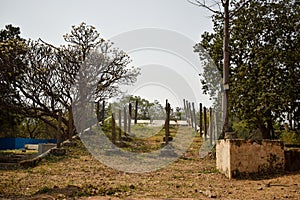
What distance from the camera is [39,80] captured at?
1750 cm

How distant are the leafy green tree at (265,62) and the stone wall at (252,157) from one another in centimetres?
523

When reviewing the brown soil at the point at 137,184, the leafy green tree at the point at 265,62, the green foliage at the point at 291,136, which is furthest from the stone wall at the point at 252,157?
the green foliage at the point at 291,136

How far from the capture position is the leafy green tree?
44.5 ft

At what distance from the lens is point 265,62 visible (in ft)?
46.5

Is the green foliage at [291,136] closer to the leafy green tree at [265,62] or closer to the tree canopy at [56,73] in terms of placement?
the leafy green tree at [265,62]

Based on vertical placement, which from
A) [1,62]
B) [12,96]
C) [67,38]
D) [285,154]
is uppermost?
[67,38]

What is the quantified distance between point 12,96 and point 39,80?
2014 mm

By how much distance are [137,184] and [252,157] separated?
2848mm

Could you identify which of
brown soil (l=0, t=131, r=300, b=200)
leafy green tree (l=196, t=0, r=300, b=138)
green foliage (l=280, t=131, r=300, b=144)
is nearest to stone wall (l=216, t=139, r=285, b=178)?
brown soil (l=0, t=131, r=300, b=200)

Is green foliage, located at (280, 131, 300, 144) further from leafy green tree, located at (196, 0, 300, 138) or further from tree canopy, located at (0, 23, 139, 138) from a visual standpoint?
tree canopy, located at (0, 23, 139, 138)

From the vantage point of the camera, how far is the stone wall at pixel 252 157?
26.8ft

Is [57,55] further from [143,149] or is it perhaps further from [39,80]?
[143,149]

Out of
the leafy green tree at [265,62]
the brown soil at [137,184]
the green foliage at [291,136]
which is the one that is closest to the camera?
the brown soil at [137,184]

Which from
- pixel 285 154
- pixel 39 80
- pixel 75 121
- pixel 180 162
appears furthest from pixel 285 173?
pixel 39 80
